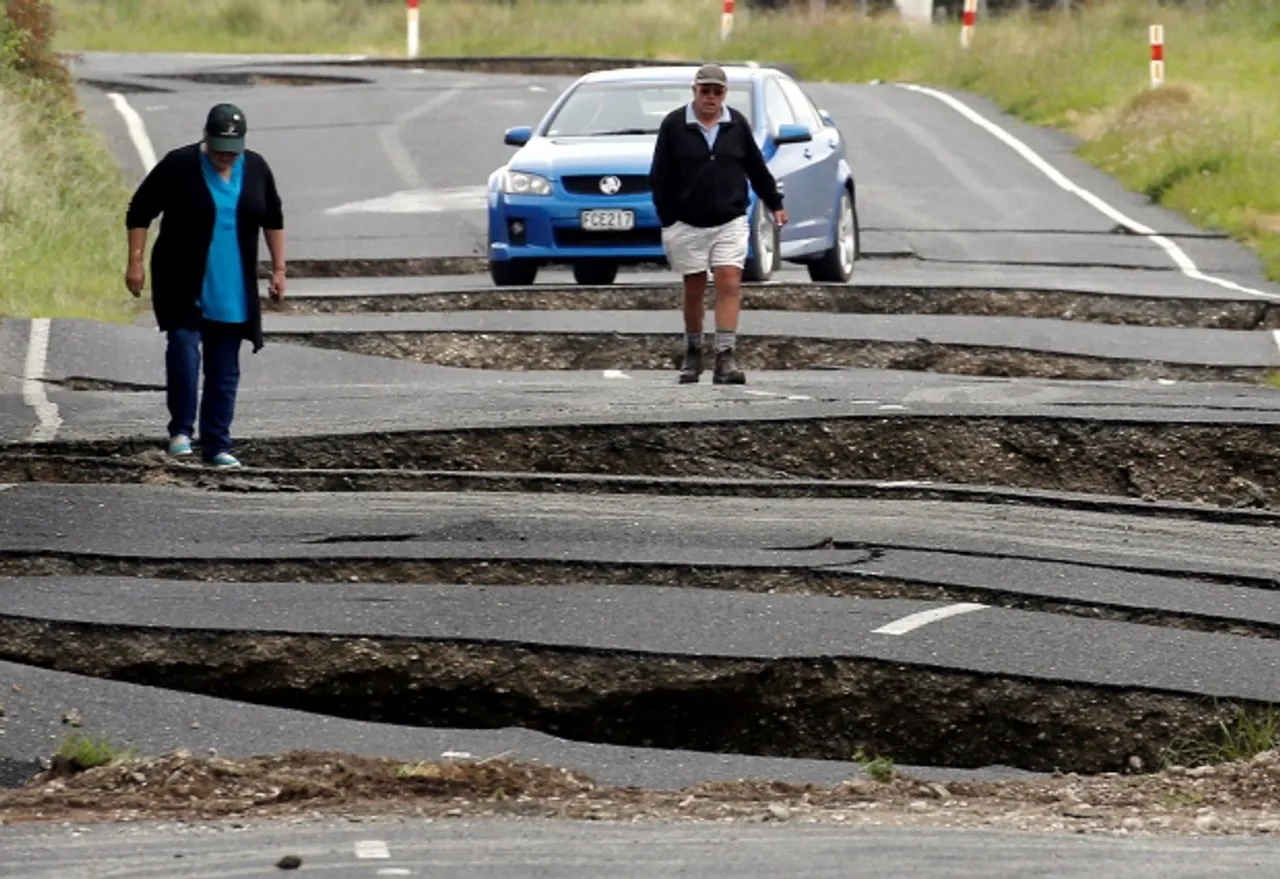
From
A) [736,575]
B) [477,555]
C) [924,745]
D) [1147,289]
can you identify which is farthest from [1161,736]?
[1147,289]

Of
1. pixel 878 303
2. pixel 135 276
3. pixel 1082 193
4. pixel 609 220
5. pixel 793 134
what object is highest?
pixel 793 134

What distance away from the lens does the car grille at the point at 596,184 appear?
711 inches

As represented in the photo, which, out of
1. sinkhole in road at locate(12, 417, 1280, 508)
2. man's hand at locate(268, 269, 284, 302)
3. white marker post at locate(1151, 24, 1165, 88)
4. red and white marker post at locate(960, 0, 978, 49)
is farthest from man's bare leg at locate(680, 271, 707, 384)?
red and white marker post at locate(960, 0, 978, 49)

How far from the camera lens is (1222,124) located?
27234 mm

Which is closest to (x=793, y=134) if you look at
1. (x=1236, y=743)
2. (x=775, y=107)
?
(x=775, y=107)

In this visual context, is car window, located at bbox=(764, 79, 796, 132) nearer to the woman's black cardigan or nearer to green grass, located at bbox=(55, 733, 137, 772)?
the woman's black cardigan

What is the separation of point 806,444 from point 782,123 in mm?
6872

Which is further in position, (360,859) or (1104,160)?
(1104,160)

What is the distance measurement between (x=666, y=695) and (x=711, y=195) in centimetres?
641

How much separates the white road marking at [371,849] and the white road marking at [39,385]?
6238 mm

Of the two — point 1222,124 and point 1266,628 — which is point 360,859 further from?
point 1222,124

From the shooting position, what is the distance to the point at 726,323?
46.4 feet

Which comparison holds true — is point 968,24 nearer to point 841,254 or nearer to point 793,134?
point 841,254

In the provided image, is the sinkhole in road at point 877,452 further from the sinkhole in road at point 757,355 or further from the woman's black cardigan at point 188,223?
the sinkhole in road at point 757,355
